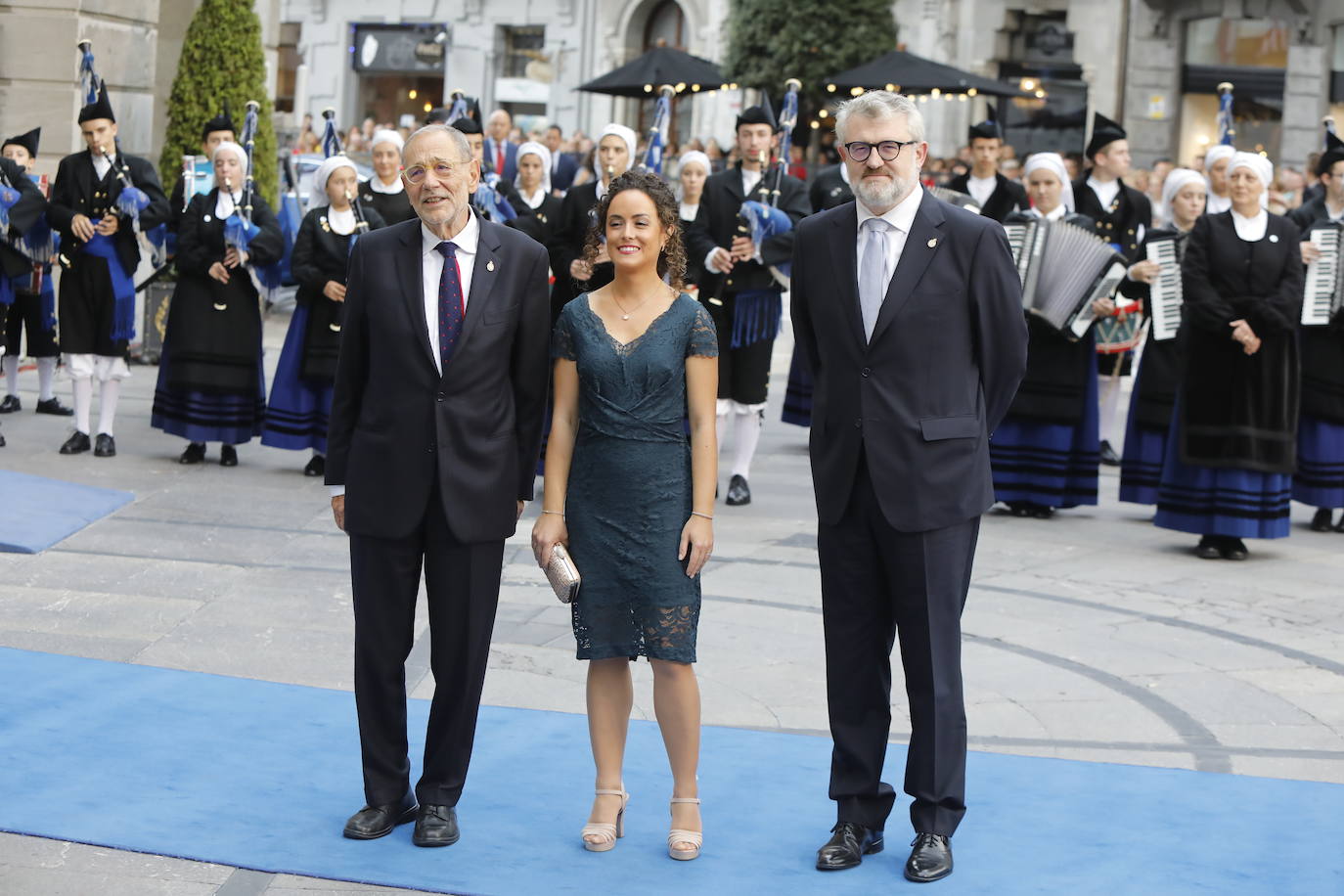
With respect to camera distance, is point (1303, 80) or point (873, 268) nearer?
point (873, 268)

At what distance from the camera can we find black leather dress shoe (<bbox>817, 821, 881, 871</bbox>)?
16.4ft

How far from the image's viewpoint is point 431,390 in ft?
16.5

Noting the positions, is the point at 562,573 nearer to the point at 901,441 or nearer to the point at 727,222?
the point at 901,441

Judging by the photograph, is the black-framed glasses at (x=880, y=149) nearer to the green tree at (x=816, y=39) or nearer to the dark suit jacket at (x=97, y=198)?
the dark suit jacket at (x=97, y=198)

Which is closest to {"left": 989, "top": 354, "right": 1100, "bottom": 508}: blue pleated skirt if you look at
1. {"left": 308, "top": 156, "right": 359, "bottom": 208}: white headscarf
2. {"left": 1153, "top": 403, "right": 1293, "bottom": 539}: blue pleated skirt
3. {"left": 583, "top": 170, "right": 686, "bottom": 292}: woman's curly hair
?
{"left": 1153, "top": 403, "right": 1293, "bottom": 539}: blue pleated skirt

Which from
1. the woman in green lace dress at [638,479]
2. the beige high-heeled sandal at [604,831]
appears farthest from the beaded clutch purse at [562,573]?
the beige high-heeled sandal at [604,831]

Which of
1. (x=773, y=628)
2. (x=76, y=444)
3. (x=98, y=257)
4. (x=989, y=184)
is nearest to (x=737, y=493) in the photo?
(x=989, y=184)

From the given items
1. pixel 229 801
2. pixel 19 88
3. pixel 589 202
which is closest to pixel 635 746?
pixel 229 801

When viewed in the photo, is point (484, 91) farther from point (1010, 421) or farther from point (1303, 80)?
point (1010, 421)

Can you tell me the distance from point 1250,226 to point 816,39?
23572 mm

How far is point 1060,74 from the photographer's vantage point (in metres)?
32.9

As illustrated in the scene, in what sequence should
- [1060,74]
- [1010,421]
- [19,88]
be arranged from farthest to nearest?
[1060,74] → [19,88] → [1010,421]

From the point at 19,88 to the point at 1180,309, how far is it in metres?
9.02

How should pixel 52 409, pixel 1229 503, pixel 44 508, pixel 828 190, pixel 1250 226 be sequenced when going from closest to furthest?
pixel 44 508, pixel 1250 226, pixel 1229 503, pixel 828 190, pixel 52 409
